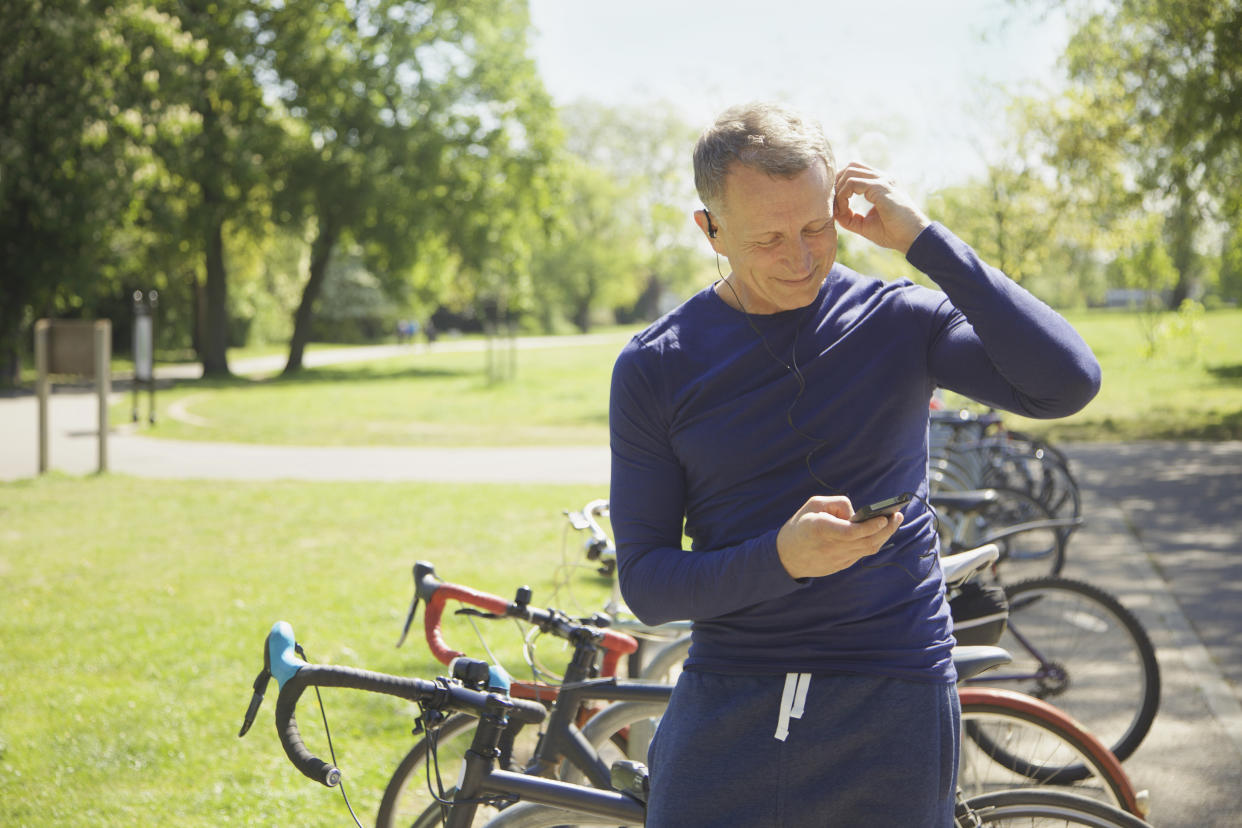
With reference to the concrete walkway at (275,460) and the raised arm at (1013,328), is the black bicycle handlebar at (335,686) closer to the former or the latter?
the raised arm at (1013,328)

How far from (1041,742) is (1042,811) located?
58cm

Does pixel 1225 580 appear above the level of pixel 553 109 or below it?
below

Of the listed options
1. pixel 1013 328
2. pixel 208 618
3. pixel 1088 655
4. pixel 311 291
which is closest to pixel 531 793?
pixel 1013 328

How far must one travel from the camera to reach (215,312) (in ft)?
108

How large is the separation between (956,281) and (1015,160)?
1488cm

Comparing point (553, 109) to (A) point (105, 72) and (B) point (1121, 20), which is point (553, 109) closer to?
(A) point (105, 72)

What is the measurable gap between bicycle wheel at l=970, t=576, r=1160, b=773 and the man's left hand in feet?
9.30

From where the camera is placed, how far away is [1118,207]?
650 inches

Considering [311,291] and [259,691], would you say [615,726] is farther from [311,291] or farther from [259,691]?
[311,291]

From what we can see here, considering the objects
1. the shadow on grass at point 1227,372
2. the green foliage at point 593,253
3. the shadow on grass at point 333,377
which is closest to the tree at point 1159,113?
the shadow on grass at point 1227,372

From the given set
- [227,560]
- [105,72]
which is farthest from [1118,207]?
[105,72]

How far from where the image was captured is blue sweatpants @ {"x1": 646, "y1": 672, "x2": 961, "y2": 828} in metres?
1.82

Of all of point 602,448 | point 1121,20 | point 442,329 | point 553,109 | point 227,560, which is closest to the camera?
point 227,560

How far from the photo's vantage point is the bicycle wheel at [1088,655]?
4445mm
